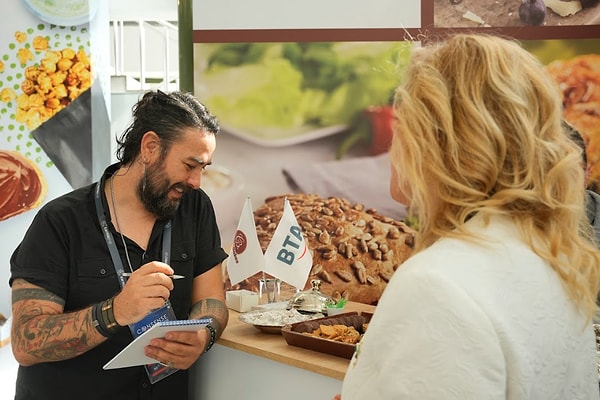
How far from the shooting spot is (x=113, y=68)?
8.04m

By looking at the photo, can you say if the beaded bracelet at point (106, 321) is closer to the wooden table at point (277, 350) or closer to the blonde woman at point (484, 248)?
the wooden table at point (277, 350)

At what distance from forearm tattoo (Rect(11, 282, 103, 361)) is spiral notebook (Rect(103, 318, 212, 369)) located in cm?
10

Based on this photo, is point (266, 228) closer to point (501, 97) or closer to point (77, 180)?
point (77, 180)

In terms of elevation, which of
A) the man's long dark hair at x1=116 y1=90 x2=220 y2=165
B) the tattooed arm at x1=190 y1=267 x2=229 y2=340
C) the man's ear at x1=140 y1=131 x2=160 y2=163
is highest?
the man's long dark hair at x1=116 y1=90 x2=220 y2=165

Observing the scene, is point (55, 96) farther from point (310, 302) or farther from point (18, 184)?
point (310, 302)

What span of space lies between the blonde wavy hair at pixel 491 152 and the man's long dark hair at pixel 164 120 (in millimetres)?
1194

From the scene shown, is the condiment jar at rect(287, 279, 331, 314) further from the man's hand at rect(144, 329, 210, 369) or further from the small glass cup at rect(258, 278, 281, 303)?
the man's hand at rect(144, 329, 210, 369)

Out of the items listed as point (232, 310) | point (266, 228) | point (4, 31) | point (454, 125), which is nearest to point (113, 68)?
point (4, 31)

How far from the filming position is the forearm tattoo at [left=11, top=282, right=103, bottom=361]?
195cm


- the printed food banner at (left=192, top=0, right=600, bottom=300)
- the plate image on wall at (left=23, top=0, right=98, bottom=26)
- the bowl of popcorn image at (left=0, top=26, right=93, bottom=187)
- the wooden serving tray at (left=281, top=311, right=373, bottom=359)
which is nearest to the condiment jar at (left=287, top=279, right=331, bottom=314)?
the wooden serving tray at (left=281, top=311, right=373, bottom=359)

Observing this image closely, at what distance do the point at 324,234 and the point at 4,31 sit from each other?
2.40 metres

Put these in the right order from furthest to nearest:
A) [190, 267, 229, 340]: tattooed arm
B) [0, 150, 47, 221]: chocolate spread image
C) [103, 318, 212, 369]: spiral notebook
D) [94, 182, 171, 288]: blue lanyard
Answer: [0, 150, 47, 221]: chocolate spread image, [190, 267, 229, 340]: tattooed arm, [94, 182, 171, 288]: blue lanyard, [103, 318, 212, 369]: spiral notebook

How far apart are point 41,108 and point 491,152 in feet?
12.9

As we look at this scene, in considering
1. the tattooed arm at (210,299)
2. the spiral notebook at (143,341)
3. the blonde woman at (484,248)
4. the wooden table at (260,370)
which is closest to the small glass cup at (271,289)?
the wooden table at (260,370)
